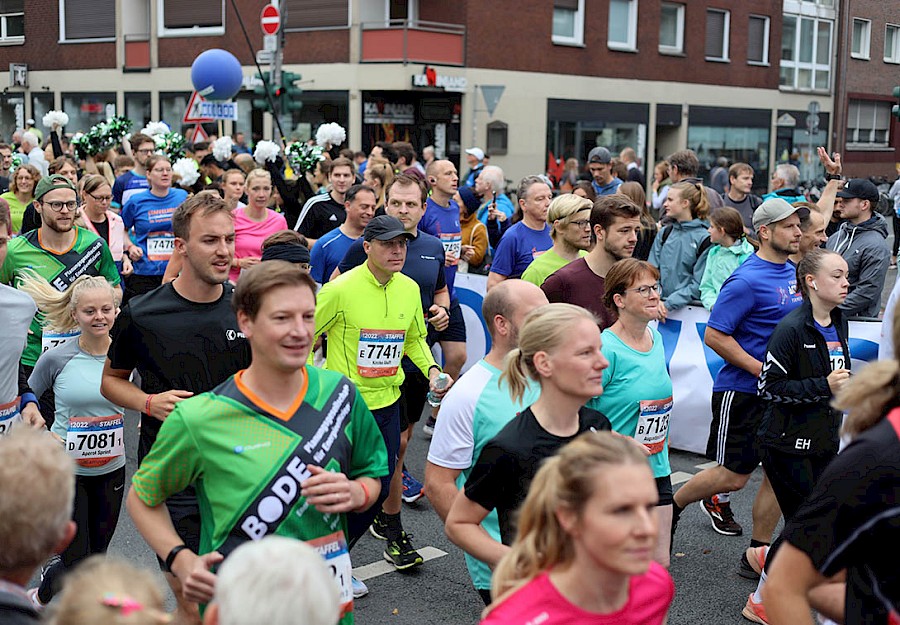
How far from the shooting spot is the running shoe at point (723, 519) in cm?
684

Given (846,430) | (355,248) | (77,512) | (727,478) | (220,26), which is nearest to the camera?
(846,430)

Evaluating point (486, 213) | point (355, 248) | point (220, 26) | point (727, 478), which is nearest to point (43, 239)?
point (355, 248)

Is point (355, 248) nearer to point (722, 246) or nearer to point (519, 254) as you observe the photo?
point (519, 254)

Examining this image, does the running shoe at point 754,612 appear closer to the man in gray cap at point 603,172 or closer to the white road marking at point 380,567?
the white road marking at point 380,567

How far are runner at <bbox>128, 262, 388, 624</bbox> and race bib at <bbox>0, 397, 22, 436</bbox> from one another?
1.99 metres

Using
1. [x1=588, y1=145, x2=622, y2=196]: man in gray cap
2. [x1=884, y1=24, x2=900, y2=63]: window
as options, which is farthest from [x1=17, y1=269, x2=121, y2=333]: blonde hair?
[x1=884, y1=24, x2=900, y2=63]: window

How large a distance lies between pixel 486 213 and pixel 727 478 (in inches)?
241

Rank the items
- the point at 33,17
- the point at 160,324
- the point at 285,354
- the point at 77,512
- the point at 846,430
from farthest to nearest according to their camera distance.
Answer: the point at 33,17 < the point at 77,512 < the point at 160,324 < the point at 285,354 < the point at 846,430

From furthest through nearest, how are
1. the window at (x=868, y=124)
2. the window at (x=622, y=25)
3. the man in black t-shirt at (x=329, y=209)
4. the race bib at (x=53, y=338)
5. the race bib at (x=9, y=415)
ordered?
the window at (x=868, y=124) < the window at (x=622, y=25) < the man in black t-shirt at (x=329, y=209) < the race bib at (x=53, y=338) < the race bib at (x=9, y=415)

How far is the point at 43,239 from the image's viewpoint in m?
7.12

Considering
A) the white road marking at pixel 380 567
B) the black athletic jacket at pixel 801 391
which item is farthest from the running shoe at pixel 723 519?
the white road marking at pixel 380 567

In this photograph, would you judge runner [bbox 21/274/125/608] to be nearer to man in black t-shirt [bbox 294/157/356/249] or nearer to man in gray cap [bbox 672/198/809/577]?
man in gray cap [bbox 672/198/809/577]

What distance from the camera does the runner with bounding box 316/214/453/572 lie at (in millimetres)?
5992

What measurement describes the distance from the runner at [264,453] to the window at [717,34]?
38954 millimetres
